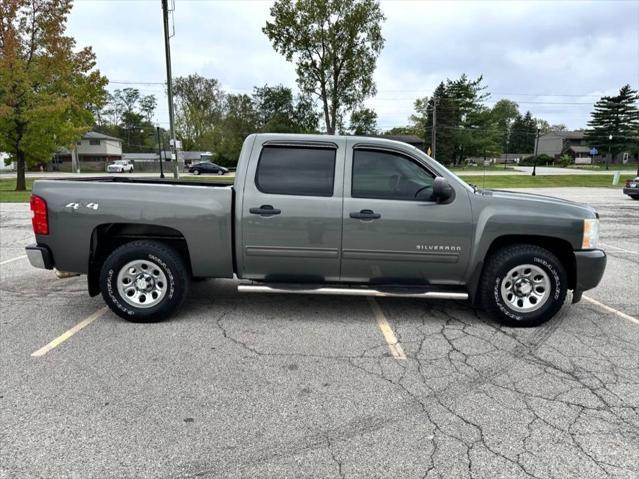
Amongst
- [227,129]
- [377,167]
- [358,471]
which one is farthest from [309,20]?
[358,471]

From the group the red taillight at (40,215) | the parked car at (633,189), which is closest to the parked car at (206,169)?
Answer: the parked car at (633,189)

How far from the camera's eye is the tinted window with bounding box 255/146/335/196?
14.2ft

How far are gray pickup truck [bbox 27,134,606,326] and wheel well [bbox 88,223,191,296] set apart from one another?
49 mm

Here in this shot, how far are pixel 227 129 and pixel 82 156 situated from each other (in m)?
30.1

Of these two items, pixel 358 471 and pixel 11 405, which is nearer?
pixel 358 471

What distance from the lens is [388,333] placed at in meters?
4.27

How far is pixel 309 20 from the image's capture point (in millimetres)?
44000

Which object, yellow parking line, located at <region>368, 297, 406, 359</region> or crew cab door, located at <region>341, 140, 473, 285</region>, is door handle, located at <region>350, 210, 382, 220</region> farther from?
yellow parking line, located at <region>368, 297, 406, 359</region>

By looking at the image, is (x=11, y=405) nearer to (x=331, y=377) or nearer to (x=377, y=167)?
(x=331, y=377)

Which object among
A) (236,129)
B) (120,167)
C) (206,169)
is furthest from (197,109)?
(206,169)

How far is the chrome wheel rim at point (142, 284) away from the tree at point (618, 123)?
8147 centimetres

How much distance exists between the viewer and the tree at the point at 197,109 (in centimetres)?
7231

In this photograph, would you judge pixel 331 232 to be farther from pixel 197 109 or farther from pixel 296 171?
pixel 197 109

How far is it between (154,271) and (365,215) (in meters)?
2.18
